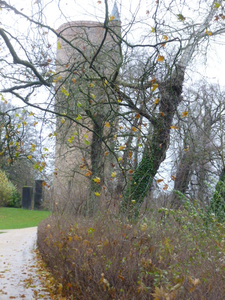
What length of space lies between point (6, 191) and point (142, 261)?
3313 cm

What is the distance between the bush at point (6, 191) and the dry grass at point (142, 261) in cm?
2949

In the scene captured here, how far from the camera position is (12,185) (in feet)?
120

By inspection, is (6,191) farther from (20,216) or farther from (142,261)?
(142,261)

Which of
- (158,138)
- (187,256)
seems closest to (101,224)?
(187,256)

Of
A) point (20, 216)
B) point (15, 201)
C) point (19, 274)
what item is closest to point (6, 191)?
point (15, 201)

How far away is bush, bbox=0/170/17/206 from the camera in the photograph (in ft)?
115

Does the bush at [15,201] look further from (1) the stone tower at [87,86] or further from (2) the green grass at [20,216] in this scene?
(1) the stone tower at [87,86]

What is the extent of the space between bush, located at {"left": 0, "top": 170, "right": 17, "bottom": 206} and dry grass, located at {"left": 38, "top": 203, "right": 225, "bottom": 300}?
29.5 meters

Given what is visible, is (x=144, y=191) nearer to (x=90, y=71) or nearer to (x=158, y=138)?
(x=158, y=138)

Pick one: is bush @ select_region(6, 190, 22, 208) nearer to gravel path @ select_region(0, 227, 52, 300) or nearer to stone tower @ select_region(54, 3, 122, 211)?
gravel path @ select_region(0, 227, 52, 300)

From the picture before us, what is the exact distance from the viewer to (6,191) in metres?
35.9

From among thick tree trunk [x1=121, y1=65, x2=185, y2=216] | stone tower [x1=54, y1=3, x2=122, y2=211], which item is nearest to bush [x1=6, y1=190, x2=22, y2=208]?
stone tower [x1=54, y1=3, x2=122, y2=211]

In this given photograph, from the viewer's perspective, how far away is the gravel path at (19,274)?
21.3ft

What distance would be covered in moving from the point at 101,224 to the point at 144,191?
115 inches
